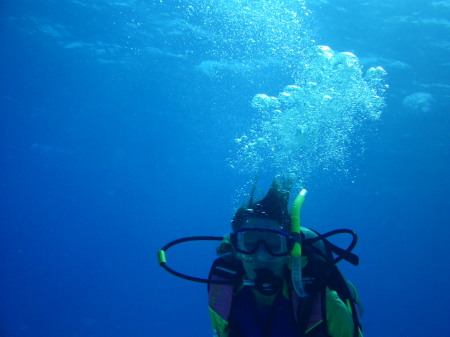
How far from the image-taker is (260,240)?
11.5 ft

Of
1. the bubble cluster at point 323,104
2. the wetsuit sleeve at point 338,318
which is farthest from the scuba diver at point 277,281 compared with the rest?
the bubble cluster at point 323,104

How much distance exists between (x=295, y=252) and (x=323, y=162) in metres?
28.5

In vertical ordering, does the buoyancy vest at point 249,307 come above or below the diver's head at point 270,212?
below

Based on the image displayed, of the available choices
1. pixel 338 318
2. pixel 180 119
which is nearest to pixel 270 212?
pixel 338 318

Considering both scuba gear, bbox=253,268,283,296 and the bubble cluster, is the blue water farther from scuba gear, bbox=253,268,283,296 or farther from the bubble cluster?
scuba gear, bbox=253,268,283,296

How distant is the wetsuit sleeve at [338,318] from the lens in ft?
9.90

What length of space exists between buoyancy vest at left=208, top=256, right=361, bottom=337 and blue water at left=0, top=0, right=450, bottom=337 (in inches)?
560

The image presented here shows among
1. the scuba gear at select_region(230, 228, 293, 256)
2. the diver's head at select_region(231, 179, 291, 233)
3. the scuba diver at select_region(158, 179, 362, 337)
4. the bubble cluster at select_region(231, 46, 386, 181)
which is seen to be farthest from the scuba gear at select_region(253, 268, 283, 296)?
the bubble cluster at select_region(231, 46, 386, 181)

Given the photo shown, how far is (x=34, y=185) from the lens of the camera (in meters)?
54.7

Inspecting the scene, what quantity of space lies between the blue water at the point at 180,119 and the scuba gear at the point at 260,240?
13.9 m

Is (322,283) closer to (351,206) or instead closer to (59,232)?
(351,206)

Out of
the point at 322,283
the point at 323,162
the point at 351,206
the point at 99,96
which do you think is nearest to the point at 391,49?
the point at 323,162

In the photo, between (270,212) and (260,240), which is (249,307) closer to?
(260,240)

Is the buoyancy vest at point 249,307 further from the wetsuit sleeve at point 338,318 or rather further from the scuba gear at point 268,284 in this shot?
the scuba gear at point 268,284
